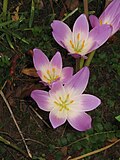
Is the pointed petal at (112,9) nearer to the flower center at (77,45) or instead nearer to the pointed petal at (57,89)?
the flower center at (77,45)

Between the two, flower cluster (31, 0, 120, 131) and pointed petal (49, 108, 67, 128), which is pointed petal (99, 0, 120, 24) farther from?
pointed petal (49, 108, 67, 128)

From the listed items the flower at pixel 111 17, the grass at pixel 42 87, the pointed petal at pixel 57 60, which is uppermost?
the flower at pixel 111 17

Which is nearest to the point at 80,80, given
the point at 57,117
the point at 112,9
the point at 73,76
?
the point at 73,76

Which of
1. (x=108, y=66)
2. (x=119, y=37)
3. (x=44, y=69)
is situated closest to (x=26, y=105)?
(x=44, y=69)

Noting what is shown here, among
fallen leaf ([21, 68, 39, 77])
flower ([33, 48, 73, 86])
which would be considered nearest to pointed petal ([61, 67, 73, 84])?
flower ([33, 48, 73, 86])

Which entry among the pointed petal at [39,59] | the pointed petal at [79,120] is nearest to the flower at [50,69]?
the pointed petal at [39,59]

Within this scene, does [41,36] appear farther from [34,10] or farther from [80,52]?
[80,52]
